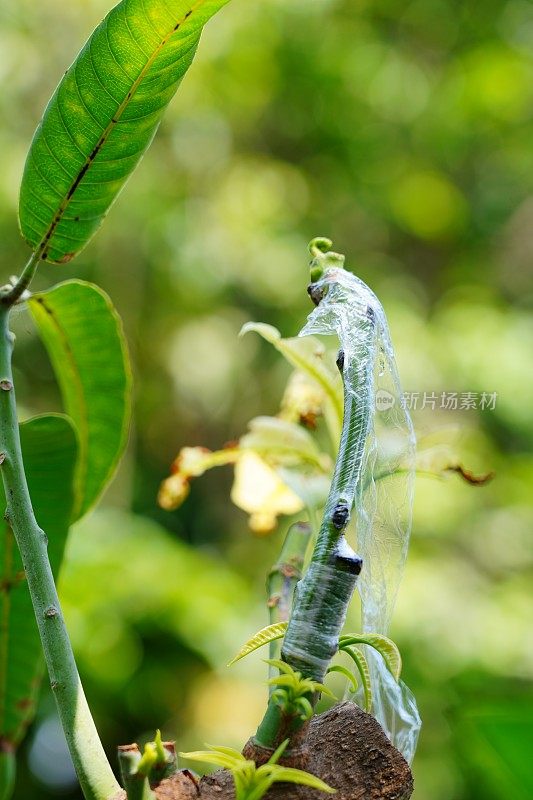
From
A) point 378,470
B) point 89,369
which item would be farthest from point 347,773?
point 89,369

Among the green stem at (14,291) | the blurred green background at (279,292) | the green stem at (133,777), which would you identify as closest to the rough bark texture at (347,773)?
the green stem at (133,777)

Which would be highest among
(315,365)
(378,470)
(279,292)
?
(279,292)

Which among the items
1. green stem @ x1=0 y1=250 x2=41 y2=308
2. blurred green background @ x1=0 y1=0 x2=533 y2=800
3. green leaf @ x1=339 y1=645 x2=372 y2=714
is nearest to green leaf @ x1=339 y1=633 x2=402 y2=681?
green leaf @ x1=339 y1=645 x2=372 y2=714

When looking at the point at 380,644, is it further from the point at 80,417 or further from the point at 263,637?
the point at 80,417

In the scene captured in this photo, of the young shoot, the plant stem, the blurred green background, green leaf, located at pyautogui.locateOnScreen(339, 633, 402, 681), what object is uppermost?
the blurred green background

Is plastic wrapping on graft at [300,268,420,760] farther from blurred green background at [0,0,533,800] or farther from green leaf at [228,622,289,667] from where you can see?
blurred green background at [0,0,533,800]

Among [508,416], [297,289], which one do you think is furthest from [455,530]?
[297,289]

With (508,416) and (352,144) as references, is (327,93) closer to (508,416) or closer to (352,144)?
(352,144)
